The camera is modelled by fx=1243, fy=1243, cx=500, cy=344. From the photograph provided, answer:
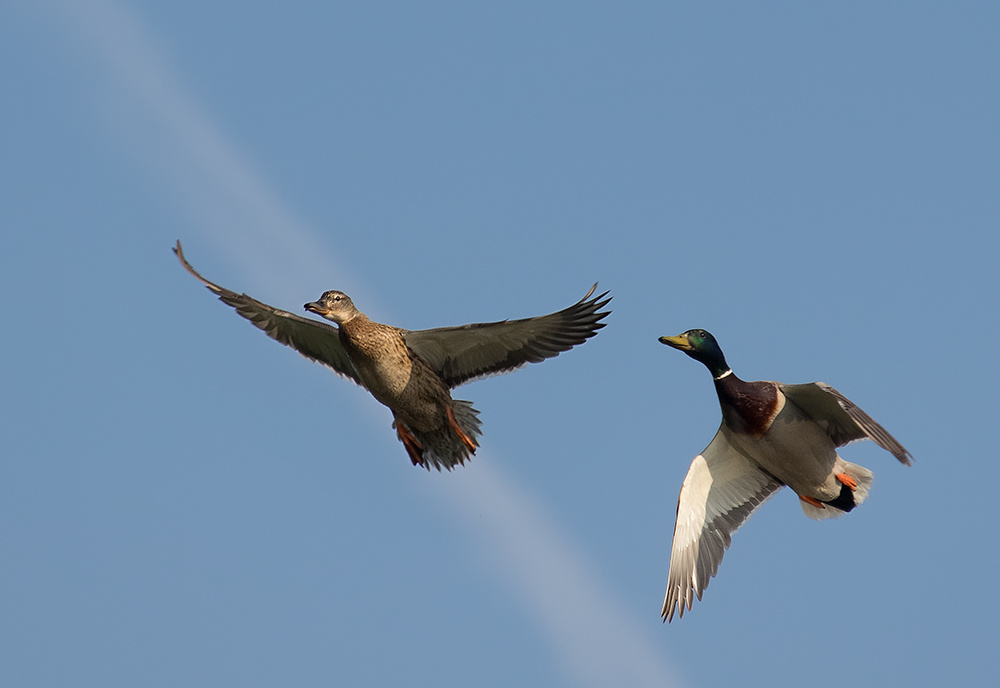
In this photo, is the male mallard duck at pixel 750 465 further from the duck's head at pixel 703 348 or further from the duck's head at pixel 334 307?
the duck's head at pixel 334 307

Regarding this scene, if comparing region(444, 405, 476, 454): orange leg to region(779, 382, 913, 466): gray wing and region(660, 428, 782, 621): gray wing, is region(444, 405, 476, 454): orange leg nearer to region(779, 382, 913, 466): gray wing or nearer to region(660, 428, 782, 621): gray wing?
region(660, 428, 782, 621): gray wing

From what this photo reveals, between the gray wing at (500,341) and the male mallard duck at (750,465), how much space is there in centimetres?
106

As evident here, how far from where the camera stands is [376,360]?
10.6 m

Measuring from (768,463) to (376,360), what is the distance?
351cm

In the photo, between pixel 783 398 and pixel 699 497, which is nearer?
pixel 783 398

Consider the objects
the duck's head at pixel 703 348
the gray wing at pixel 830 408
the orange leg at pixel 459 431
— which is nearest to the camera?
the gray wing at pixel 830 408

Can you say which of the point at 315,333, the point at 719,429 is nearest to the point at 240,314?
the point at 315,333

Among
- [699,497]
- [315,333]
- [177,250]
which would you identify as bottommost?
[699,497]

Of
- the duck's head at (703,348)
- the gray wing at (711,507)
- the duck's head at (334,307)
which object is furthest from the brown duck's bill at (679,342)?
the duck's head at (334,307)

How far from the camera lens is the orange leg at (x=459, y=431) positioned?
10742 mm

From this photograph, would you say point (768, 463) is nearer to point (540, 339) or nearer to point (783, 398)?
point (783, 398)

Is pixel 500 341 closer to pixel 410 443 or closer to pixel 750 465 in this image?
pixel 410 443

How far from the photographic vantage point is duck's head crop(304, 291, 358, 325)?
34.8 ft

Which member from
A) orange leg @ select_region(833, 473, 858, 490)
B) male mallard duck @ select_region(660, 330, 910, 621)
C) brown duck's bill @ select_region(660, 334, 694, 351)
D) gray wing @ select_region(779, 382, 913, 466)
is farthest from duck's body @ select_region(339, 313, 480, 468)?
orange leg @ select_region(833, 473, 858, 490)
